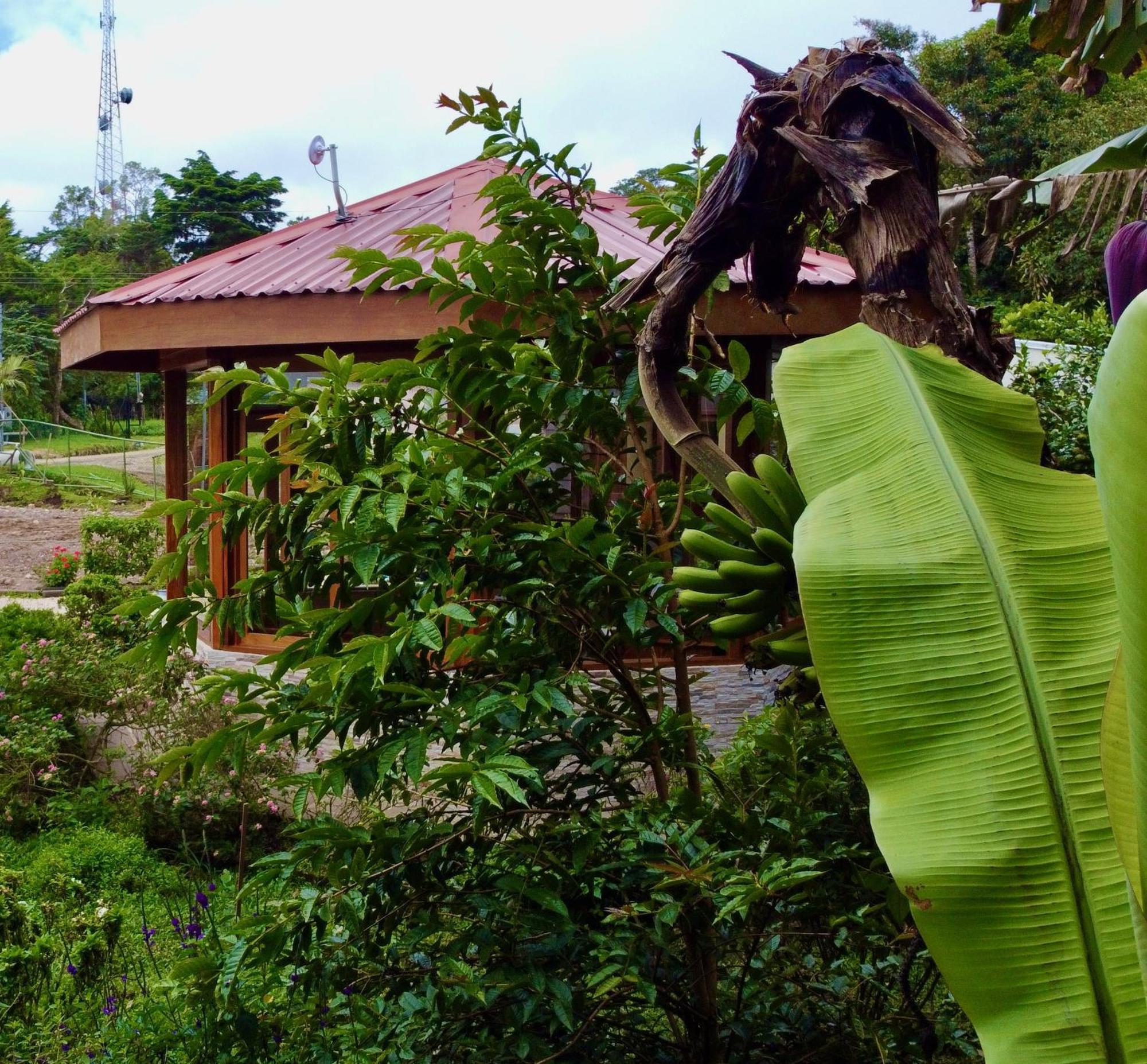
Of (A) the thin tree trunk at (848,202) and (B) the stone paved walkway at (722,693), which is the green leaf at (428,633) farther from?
(B) the stone paved walkway at (722,693)

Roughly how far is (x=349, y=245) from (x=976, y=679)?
7101 mm

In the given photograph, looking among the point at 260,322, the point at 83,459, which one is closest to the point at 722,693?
the point at 260,322

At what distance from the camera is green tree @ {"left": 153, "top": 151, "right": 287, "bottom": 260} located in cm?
4684

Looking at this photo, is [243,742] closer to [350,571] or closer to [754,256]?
[350,571]

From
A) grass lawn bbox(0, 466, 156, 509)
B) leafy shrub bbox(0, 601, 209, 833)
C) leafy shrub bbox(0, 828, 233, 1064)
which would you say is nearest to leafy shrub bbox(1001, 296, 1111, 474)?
leafy shrub bbox(0, 601, 209, 833)

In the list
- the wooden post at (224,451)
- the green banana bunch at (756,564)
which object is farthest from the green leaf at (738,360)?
the wooden post at (224,451)

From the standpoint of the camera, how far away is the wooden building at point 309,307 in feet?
25.0

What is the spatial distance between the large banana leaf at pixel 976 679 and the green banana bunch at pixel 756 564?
0.76ft

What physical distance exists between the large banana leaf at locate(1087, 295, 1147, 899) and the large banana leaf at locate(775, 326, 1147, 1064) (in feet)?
0.52

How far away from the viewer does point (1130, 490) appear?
2.25 feet

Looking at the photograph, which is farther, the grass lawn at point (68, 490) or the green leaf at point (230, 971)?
the grass lawn at point (68, 490)

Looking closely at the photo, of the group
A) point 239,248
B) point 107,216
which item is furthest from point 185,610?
point 107,216

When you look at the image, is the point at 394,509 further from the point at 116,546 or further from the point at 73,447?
the point at 73,447

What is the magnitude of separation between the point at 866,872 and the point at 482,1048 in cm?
75
